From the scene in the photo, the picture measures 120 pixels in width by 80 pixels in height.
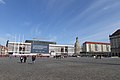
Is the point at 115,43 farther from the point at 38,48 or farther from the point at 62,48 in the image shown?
the point at 38,48

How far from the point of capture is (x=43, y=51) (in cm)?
12406

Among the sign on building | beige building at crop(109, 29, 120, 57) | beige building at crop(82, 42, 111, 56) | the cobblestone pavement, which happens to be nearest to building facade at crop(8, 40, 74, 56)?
the sign on building

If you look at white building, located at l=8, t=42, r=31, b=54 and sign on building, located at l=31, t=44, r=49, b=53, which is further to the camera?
white building, located at l=8, t=42, r=31, b=54

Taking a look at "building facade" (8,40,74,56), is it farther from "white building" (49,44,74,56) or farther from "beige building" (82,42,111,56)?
"beige building" (82,42,111,56)

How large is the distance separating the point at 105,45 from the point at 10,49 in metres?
102

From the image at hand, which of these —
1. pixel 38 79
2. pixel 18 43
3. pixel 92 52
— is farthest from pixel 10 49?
pixel 38 79

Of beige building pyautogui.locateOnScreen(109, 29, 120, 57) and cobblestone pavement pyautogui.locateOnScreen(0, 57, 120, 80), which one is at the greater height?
beige building pyautogui.locateOnScreen(109, 29, 120, 57)

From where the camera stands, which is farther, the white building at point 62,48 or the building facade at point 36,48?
the white building at point 62,48

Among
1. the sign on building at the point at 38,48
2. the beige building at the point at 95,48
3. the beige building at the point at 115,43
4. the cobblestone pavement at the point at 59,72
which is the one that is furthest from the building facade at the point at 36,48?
the cobblestone pavement at the point at 59,72

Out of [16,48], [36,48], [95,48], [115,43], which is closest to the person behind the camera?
[36,48]

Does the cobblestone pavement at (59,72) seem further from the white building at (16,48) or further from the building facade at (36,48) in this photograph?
the white building at (16,48)

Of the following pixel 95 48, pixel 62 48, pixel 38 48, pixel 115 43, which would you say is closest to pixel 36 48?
pixel 38 48

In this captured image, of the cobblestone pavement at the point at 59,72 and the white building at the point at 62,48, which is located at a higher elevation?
the white building at the point at 62,48

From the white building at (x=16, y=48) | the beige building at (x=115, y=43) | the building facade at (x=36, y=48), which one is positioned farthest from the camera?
the white building at (x=16, y=48)
